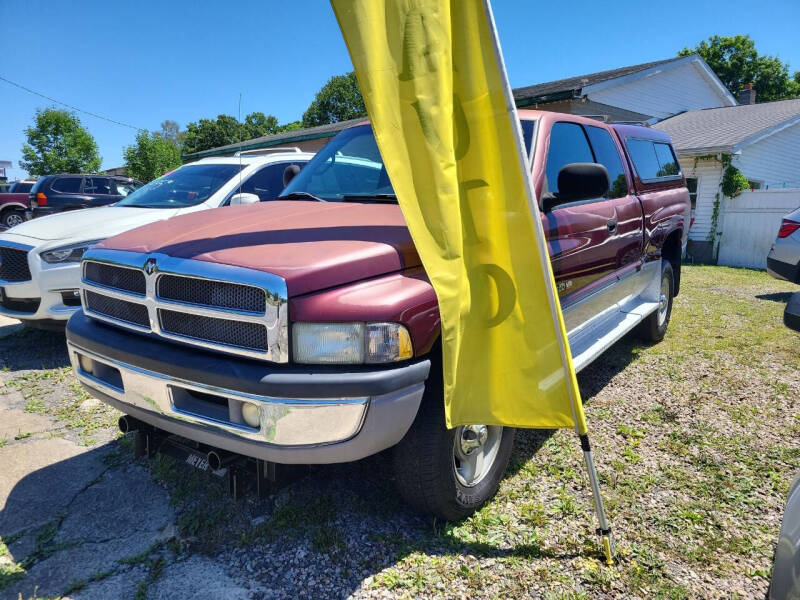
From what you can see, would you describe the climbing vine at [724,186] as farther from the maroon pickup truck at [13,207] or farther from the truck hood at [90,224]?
the maroon pickup truck at [13,207]

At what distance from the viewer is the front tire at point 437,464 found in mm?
2398

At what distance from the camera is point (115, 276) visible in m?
2.69

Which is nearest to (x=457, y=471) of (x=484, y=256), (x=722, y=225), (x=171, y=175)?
(x=484, y=256)

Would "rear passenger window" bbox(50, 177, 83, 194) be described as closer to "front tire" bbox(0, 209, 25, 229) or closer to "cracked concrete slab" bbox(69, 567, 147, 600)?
"front tire" bbox(0, 209, 25, 229)

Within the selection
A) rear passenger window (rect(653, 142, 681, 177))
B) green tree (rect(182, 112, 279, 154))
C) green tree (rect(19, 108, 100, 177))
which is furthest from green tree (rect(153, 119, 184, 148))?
rear passenger window (rect(653, 142, 681, 177))

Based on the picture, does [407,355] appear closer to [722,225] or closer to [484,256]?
[484,256]

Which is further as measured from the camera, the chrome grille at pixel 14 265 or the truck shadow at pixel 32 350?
the truck shadow at pixel 32 350

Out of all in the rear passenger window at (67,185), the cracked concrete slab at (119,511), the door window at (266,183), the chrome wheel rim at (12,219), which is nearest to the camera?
the cracked concrete slab at (119,511)

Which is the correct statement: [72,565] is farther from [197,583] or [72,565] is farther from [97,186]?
[97,186]

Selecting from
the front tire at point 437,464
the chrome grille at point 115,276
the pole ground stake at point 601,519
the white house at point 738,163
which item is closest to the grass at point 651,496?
the pole ground stake at point 601,519

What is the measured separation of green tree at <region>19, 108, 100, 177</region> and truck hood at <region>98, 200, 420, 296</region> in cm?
4401

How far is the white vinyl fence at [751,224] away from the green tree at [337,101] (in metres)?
50.0

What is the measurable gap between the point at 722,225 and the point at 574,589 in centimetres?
1456

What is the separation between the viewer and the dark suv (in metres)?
13.0
